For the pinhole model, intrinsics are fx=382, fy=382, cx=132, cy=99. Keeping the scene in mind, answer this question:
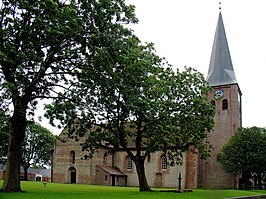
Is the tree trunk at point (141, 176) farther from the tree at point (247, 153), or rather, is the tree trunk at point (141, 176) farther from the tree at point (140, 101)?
the tree at point (247, 153)

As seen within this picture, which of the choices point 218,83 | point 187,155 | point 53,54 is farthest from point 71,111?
point 218,83

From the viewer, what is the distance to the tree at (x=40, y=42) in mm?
19266

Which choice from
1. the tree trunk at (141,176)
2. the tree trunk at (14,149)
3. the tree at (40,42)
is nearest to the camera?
the tree at (40,42)

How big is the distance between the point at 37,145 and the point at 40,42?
5188 cm

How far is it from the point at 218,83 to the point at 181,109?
99.6 ft

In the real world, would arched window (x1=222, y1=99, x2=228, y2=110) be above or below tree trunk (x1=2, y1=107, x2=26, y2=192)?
above

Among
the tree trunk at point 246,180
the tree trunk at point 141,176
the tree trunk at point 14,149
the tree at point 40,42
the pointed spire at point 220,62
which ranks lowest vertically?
the tree trunk at point 246,180

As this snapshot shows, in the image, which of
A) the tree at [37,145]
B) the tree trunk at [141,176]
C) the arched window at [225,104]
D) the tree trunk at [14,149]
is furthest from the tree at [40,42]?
the tree at [37,145]

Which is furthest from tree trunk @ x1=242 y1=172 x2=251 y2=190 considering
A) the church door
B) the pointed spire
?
the church door

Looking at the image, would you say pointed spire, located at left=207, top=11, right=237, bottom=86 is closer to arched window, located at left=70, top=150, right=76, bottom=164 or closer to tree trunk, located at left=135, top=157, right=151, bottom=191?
arched window, located at left=70, top=150, right=76, bottom=164

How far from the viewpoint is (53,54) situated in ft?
72.5

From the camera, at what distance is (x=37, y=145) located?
6956cm

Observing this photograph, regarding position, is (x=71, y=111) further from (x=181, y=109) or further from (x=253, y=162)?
(x=253, y=162)

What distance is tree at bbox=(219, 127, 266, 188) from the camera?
4875 centimetres
